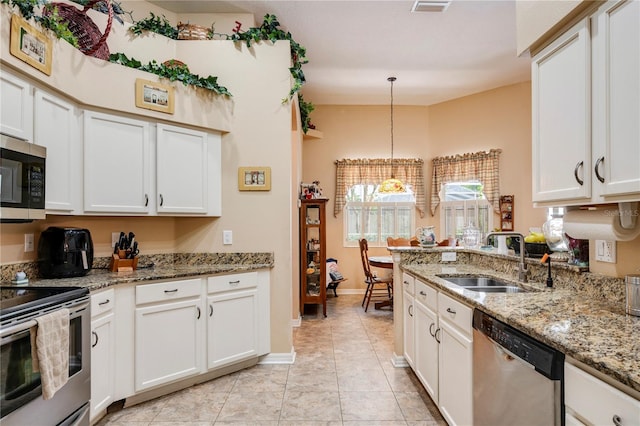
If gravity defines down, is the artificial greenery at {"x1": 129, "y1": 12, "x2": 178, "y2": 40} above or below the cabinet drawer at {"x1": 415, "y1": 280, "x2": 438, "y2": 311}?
above

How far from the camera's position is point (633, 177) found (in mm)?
1193

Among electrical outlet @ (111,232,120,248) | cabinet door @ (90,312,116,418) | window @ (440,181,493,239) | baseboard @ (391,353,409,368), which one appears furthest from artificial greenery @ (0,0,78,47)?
window @ (440,181,493,239)

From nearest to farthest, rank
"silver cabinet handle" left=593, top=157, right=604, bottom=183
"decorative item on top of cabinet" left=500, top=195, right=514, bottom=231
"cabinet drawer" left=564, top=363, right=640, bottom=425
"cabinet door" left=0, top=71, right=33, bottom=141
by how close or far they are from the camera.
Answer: "cabinet drawer" left=564, top=363, right=640, bottom=425 → "silver cabinet handle" left=593, top=157, right=604, bottom=183 → "cabinet door" left=0, top=71, right=33, bottom=141 → "decorative item on top of cabinet" left=500, top=195, right=514, bottom=231

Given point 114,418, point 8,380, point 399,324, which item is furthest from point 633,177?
point 114,418

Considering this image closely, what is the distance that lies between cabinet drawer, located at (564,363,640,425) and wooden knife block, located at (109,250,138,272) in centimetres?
283

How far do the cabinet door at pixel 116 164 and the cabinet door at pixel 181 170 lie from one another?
103 mm

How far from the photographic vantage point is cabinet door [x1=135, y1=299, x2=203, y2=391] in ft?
8.12

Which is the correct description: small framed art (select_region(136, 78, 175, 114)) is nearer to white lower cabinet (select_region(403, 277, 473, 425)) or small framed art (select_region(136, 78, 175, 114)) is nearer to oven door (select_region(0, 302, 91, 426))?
oven door (select_region(0, 302, 91, 426))

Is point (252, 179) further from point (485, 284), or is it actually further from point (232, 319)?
point (485, 284)

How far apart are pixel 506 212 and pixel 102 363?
5.66 m

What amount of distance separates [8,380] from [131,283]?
0.96 metres

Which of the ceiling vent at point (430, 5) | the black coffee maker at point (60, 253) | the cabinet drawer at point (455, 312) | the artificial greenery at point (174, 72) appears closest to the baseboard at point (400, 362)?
the cabinet drawer at point (455, 312)

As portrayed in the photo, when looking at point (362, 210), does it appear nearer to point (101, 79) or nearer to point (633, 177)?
point (101, 79)

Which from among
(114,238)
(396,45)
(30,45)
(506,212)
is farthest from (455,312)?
(506,212)
